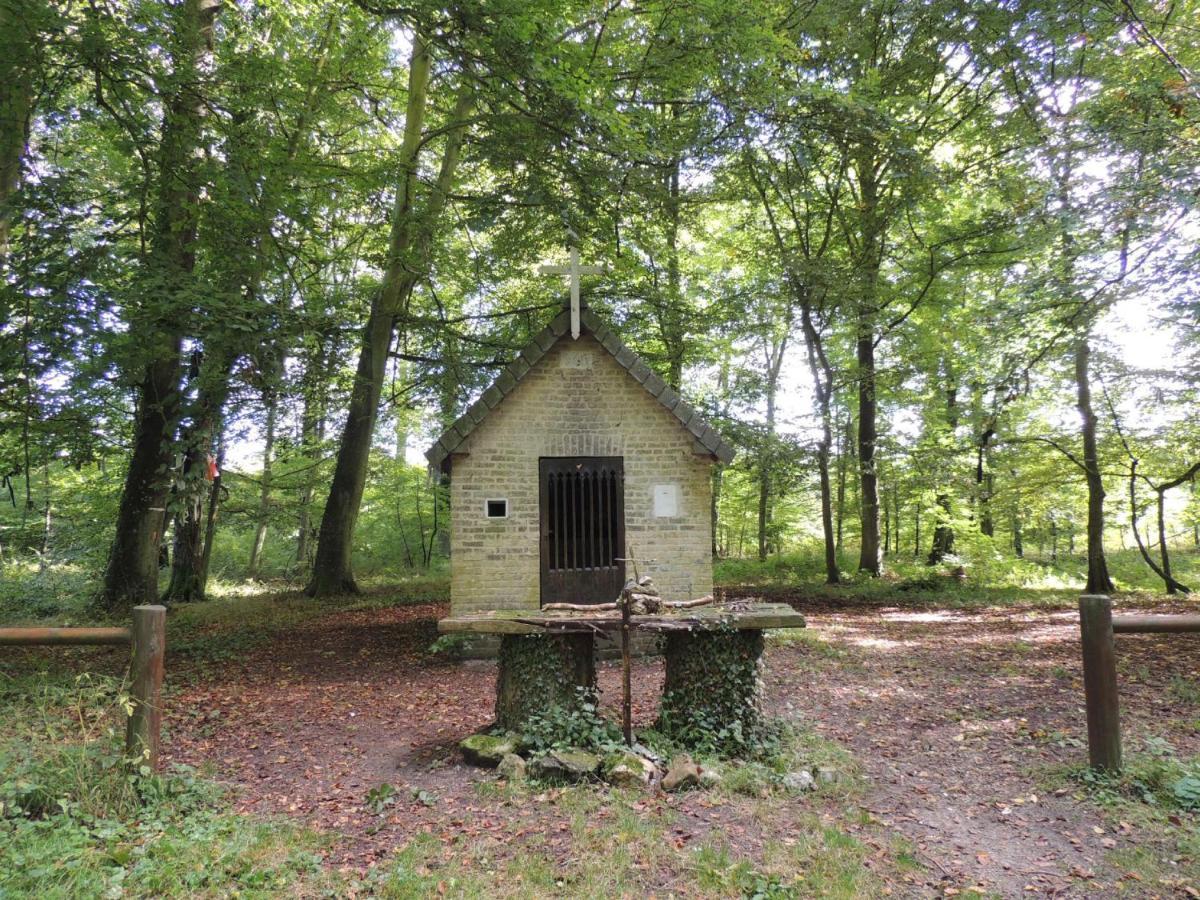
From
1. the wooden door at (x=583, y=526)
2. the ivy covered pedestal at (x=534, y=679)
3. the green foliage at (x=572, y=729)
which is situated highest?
the wooden door at (x=583, y=526)

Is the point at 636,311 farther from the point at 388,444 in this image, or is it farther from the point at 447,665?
the point at 388,444

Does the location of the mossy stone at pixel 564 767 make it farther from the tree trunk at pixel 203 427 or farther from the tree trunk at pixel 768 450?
the tree trunk at pixel 768 450

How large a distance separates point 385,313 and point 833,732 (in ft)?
37.3

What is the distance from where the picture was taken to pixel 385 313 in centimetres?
1355

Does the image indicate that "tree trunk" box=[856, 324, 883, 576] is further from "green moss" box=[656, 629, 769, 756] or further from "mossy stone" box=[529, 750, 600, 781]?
"mossy stone" box=[529, 750, 600, 781]

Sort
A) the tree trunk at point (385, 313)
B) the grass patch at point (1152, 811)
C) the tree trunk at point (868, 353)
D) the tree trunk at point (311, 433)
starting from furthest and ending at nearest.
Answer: the tree trunk at point (868, 353)
the tree trunk at point (385, 313)
the tree trunk at point (311, 433)
the grass patch at point (1152, 811)

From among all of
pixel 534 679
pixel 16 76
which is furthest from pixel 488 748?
pixel 16 76

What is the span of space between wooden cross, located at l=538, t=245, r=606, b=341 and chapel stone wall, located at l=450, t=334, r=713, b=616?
29cm

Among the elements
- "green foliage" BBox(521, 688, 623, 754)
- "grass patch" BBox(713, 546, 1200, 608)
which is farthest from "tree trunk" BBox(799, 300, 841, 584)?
"green foliage" BBox(521, 688, 623, 754)

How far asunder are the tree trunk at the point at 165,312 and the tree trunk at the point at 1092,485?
16.8m

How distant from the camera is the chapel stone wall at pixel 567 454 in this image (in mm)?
8977

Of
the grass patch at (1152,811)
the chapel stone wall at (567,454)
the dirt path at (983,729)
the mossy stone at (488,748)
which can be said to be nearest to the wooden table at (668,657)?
the mossy stone at (488,748)

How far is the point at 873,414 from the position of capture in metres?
18.2

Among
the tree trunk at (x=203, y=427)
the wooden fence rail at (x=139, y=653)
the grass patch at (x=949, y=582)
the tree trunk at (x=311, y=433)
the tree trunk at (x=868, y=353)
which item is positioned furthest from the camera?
the tree trunk at (x=868, y=353)
